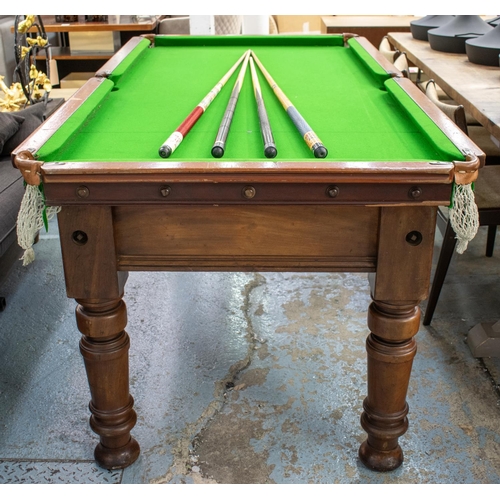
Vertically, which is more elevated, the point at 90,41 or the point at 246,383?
the point at 90,41

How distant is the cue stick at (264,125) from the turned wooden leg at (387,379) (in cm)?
49

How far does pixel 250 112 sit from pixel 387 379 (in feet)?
2.94

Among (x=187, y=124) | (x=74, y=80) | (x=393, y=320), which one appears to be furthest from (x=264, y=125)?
(x=74, y=80)

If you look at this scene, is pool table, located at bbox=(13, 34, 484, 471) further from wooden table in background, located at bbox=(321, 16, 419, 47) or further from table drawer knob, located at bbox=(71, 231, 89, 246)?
wooden table in background, located at bbox=(321, 16, 419, 47)

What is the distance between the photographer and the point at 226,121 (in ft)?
6.14

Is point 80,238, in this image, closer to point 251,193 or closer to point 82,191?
point 82,191

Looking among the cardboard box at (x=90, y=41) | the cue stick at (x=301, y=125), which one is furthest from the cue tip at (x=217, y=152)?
the cardboard box at (x=90, y=41)

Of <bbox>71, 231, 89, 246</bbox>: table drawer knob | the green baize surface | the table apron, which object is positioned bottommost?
<bbox>71, 231, 89, 246</bbox>: table drawer knob

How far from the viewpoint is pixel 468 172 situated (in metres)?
1.53

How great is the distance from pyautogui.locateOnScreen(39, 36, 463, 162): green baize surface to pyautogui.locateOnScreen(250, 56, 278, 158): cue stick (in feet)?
0.10

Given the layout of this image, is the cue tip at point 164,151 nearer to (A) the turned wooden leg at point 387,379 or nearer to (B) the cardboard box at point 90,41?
(A) the turned wooden leg at point 387,379

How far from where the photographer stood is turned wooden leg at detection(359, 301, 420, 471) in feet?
5.75

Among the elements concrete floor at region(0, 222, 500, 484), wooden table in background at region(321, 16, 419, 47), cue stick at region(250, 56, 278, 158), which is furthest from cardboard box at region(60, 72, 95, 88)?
cue stick at region(250, 56, 278, 158)

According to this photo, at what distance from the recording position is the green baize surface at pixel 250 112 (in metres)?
1.70
